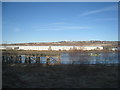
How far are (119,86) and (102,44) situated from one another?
21.4m

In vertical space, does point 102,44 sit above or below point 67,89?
above

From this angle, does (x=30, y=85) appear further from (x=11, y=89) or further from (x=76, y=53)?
(x=76, y=53)

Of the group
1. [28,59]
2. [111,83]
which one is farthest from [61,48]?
[111,83]

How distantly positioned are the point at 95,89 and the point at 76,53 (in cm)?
648

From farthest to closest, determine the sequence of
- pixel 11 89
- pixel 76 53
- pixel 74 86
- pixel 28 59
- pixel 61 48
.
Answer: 1. pixel 61 48
2. pixel 28 59
3. pixel 76 53
4. pixel 74 86
5. pixel 11 89

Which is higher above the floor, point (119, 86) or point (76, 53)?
point (76, 53)

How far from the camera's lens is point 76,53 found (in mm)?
10109

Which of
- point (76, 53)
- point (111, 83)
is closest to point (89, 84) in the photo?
point (111, 83)

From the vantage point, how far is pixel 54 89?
3.67 metres

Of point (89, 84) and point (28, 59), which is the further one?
point (28, 59)

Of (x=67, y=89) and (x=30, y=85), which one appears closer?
(x=67, y=89)

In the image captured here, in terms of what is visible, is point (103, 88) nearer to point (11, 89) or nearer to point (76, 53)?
point (11, 89)

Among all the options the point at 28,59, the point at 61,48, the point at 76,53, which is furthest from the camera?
the point at 61,48

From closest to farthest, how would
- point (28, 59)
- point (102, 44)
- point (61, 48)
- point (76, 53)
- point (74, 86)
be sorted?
point (74, 86), point (76, 53), point (28, 59), point (102, 44), point (61, 48)
